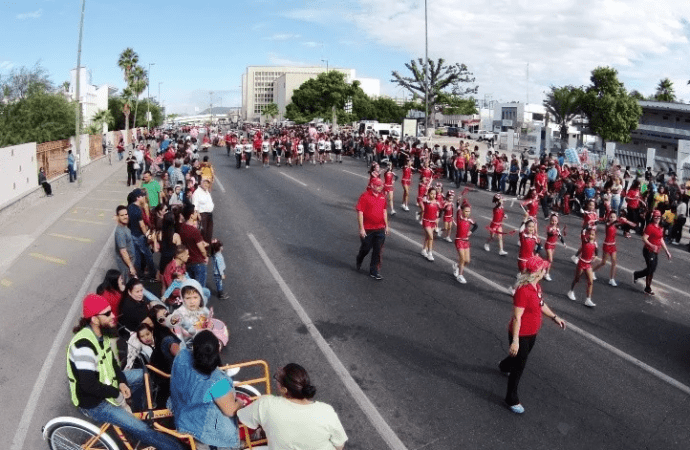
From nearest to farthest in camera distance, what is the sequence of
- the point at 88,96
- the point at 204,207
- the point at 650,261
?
the point at 650,261, the point at 204,207, the point at 88,96

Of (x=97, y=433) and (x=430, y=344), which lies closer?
(x=97, y=433)

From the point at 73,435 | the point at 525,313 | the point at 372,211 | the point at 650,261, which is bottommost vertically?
the point at 73,435

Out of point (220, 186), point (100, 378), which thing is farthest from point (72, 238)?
point (100, 378)

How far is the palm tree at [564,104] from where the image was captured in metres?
49.1

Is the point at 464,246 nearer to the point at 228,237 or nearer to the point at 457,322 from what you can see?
the point at 457,322

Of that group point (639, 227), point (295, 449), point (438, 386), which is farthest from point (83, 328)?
point (639, 227)

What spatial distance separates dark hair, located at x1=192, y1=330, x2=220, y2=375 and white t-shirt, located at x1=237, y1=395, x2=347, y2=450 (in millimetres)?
702

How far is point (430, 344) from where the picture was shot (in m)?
7.72

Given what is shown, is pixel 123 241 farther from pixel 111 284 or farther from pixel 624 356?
pixel 624 356

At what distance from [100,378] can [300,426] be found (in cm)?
208

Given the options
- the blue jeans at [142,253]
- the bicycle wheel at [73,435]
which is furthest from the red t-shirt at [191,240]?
the bicycle wheel at [73,435]

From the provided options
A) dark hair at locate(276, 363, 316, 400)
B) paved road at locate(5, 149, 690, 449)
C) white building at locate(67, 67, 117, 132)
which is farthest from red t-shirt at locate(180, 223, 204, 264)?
white building at locate(67, 67, 117, 132)

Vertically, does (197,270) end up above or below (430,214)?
below

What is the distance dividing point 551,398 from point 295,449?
3969mm
